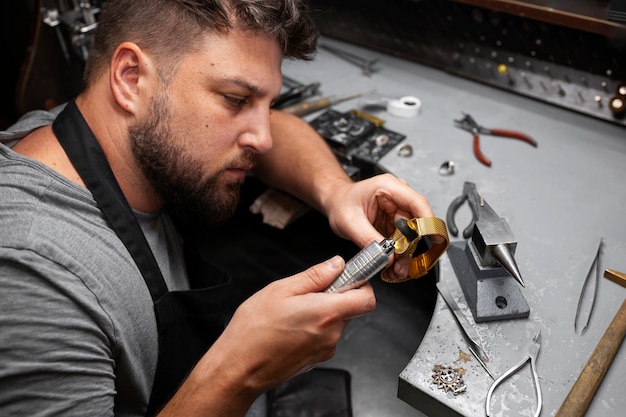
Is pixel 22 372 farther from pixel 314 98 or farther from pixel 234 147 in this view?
pixel 314 98

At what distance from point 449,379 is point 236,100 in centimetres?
66

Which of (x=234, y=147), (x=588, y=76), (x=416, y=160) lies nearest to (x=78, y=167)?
(x=234, y=147)

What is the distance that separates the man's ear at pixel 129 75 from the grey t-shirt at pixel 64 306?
0.21 metres

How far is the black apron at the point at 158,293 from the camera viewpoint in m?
0.94

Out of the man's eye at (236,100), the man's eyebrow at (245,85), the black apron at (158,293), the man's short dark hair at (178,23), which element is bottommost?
the black apron at (158,293)

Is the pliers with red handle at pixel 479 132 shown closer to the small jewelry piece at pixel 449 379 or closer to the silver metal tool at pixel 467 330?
the silver metal tool at pixel 467 330

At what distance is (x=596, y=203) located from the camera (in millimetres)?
1224

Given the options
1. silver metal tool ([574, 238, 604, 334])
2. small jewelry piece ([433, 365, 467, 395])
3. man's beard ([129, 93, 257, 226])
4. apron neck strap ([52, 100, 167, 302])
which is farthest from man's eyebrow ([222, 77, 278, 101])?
silver metal tool ([574, 238, 604, 334])

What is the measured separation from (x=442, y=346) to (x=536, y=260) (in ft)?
1.08

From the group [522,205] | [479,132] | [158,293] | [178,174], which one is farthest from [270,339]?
[479,132]

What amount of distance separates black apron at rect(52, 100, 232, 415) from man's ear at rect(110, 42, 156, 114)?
0.10 meters

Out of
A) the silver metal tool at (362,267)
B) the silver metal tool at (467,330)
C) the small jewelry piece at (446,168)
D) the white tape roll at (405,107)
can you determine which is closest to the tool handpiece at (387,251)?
the silver metal tool at (362,267)

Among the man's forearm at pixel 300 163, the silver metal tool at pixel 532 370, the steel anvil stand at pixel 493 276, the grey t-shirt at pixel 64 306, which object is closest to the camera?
the grey t-shirt at pixel 64 306

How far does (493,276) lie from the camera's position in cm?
96
